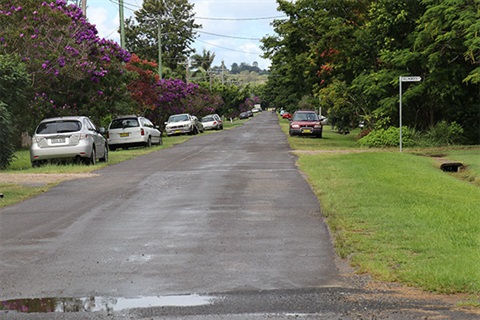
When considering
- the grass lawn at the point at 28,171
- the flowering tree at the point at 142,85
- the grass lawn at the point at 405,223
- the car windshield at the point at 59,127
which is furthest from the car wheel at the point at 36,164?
the flowering tree at the point at 142,85

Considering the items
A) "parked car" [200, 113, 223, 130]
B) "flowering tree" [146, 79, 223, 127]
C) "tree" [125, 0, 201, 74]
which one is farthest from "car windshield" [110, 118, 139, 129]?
"tree" [125, 0, 201, 74]

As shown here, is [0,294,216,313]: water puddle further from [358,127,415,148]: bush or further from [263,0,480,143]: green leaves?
[358,127,415,148]: bush

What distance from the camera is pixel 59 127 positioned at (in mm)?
22281

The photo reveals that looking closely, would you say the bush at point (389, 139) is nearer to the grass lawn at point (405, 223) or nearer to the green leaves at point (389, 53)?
the green leaves at point (389, 53)

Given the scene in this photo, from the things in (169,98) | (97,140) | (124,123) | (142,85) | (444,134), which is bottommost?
(444,134)

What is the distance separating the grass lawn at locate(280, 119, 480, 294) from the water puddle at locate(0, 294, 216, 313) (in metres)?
2.01

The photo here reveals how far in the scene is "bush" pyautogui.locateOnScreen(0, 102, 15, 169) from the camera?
2164 centimetres

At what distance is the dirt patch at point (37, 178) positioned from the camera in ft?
56.9

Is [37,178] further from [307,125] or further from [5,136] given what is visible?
[307,125]

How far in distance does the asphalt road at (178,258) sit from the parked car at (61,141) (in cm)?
670

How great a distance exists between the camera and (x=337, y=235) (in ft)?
30.8

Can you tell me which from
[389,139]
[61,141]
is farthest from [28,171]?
[389,139]

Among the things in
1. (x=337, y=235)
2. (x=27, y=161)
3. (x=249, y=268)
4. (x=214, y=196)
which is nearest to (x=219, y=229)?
(x=337, y=235)

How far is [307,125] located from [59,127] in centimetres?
2183
